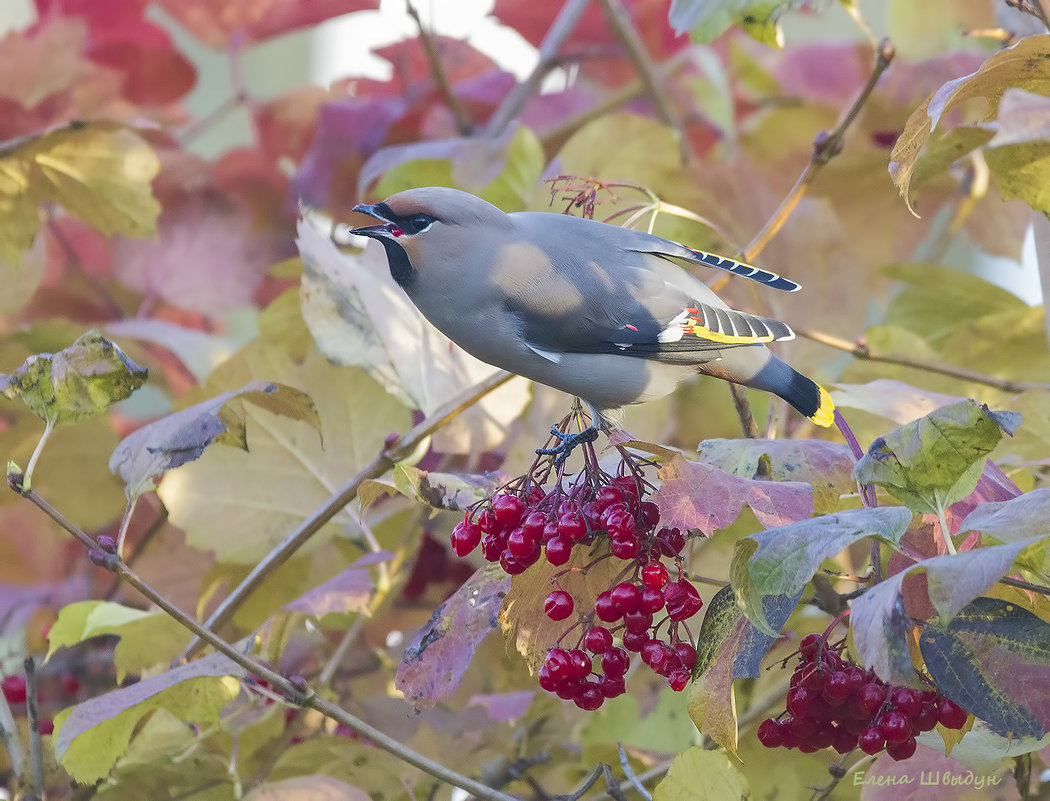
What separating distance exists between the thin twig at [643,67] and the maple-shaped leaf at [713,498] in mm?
564

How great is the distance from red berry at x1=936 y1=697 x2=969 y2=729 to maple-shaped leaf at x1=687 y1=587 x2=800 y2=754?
98mm

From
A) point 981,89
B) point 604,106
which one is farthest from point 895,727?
point 604,106

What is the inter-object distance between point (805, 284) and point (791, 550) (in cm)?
56

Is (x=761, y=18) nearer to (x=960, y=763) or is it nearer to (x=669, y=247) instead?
(x=669, y=247)

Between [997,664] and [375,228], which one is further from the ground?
[375,228]

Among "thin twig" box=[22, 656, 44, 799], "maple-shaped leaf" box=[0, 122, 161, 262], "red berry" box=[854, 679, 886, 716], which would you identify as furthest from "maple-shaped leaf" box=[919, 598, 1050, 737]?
"maple-shaped leaf" box=[0, 122, 161, 262]

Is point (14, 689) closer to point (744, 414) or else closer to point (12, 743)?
point (12, 743)

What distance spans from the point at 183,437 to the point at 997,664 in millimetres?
457

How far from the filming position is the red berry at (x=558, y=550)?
59 centimetres

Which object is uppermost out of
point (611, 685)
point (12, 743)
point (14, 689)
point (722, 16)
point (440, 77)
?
point (722, 16)

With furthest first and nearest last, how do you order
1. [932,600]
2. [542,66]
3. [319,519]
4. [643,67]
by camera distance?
1. [542,66]
2. [643,67]
3. [319,519]
4. [932,600]

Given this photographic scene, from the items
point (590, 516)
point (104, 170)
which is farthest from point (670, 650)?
point (104, 170)

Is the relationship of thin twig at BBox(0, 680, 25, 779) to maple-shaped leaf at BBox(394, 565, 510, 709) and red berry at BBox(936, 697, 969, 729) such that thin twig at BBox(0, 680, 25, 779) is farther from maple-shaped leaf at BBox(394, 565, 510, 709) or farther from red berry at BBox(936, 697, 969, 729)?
red berry at BBox(936, 697, 969, 729)

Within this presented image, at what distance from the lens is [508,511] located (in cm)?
62
